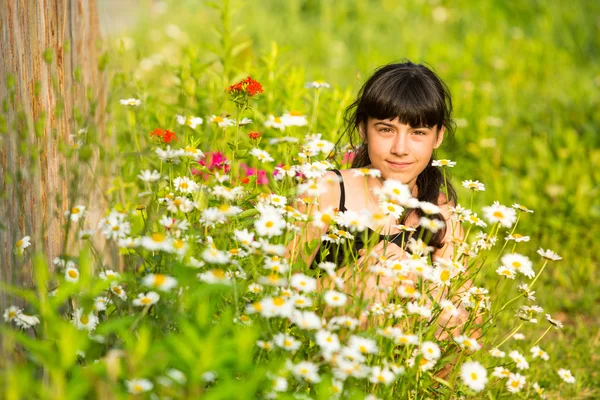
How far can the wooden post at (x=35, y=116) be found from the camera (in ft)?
6.22

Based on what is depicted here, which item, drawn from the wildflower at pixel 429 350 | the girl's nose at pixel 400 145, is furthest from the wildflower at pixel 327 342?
the girl's nose at pixel 400 145

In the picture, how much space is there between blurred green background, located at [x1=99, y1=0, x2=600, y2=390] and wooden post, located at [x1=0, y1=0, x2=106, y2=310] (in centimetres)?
20

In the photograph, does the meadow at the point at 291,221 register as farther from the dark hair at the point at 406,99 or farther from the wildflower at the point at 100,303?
the dark hair at the point at 406,99

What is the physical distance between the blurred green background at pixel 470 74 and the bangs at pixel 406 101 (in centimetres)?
12

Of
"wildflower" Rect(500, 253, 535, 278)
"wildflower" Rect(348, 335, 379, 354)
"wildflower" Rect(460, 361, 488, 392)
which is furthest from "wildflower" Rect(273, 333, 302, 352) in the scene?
"wildflower" Rect(500, 253, 535, 278)

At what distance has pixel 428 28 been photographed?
25.4ft

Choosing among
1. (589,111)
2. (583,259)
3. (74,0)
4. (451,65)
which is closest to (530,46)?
(451,65)

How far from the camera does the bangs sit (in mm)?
2539

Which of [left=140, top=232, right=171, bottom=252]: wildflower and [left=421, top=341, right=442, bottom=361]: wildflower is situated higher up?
[left=140, top=232, right=171, bottom=252]: wildflower

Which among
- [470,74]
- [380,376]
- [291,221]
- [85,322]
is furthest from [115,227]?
[470,74]

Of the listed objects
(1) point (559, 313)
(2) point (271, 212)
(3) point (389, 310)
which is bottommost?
(1) point (559, 313)

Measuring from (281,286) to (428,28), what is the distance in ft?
21.1

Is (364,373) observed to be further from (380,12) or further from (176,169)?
(380,12)

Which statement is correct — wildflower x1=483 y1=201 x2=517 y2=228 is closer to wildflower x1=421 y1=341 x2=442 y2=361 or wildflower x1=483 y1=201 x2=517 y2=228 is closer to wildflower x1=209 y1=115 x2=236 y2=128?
wildflower x1=421 y1=341 x2=442 y2=361
